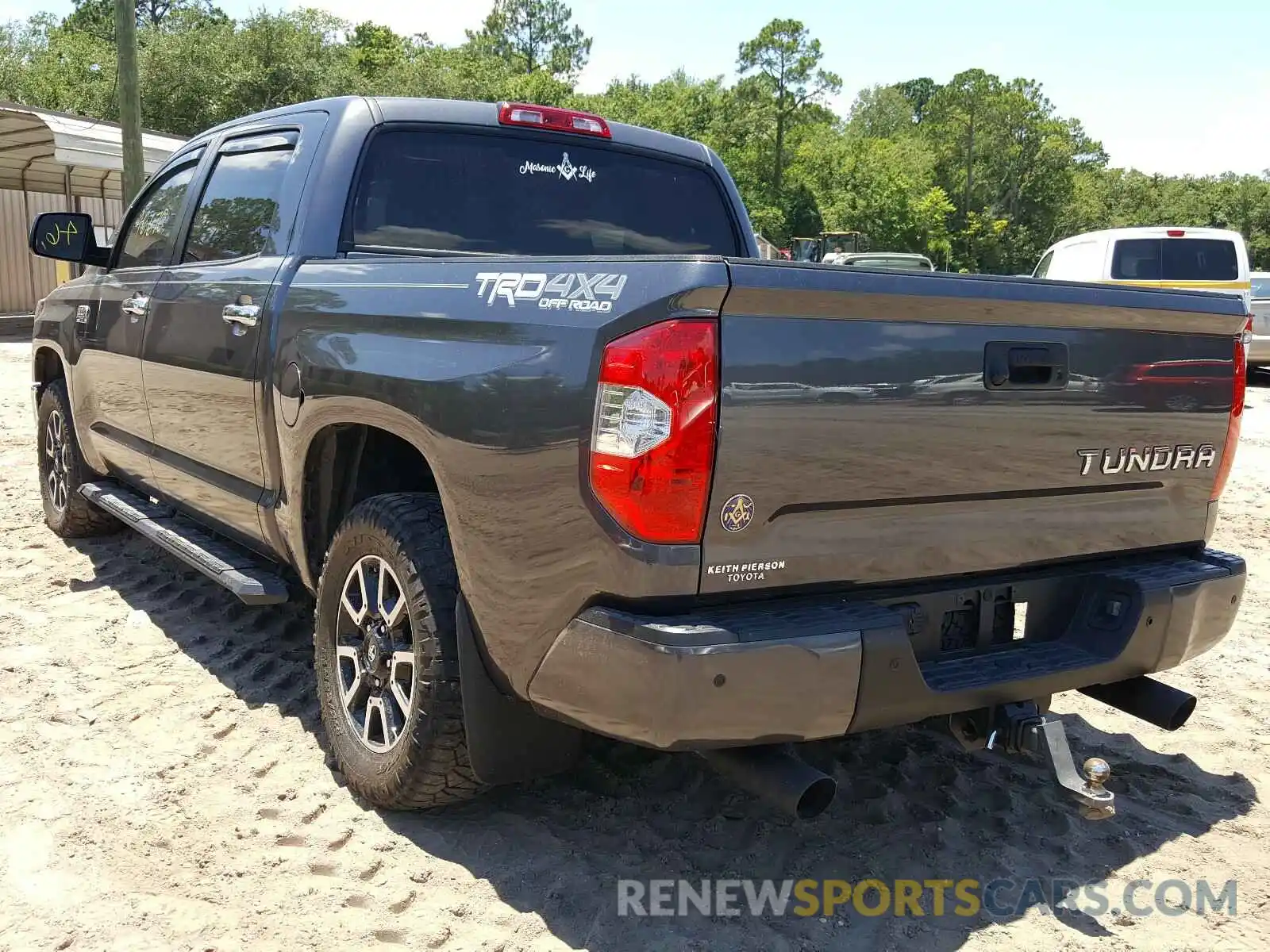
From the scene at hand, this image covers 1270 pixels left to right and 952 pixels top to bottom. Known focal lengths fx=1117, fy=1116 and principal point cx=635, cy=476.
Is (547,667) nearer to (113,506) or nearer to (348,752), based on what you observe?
(348,752)

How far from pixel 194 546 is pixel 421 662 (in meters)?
1.74

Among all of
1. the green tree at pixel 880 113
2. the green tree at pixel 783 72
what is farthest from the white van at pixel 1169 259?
the green tree at pixel 880 113

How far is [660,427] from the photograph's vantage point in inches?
87.6

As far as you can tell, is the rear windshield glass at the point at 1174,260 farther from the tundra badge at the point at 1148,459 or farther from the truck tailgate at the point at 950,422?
the truck tailgate at the point at 950,422

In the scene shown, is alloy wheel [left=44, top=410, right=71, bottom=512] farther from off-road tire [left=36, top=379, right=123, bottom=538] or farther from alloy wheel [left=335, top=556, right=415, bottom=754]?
alloy wheel [left=335, top=556, right=415, bottom=754]

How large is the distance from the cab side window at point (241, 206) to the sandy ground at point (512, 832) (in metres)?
1.55

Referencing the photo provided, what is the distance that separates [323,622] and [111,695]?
112 centimetres

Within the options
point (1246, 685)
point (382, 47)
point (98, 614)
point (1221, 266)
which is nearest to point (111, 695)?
point (98, 614)

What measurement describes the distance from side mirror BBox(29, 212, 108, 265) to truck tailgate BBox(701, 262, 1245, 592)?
3997 millimetres

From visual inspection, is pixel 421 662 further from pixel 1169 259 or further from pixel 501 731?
pixel 1169 259

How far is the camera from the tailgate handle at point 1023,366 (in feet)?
8.46

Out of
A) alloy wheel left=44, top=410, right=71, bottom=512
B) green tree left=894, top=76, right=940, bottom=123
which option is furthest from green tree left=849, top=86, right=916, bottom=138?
alloy wheel left=44, top=410, right=71, bottom=512

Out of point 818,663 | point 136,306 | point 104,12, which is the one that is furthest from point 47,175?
point 104,12

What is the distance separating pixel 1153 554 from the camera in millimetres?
3107
